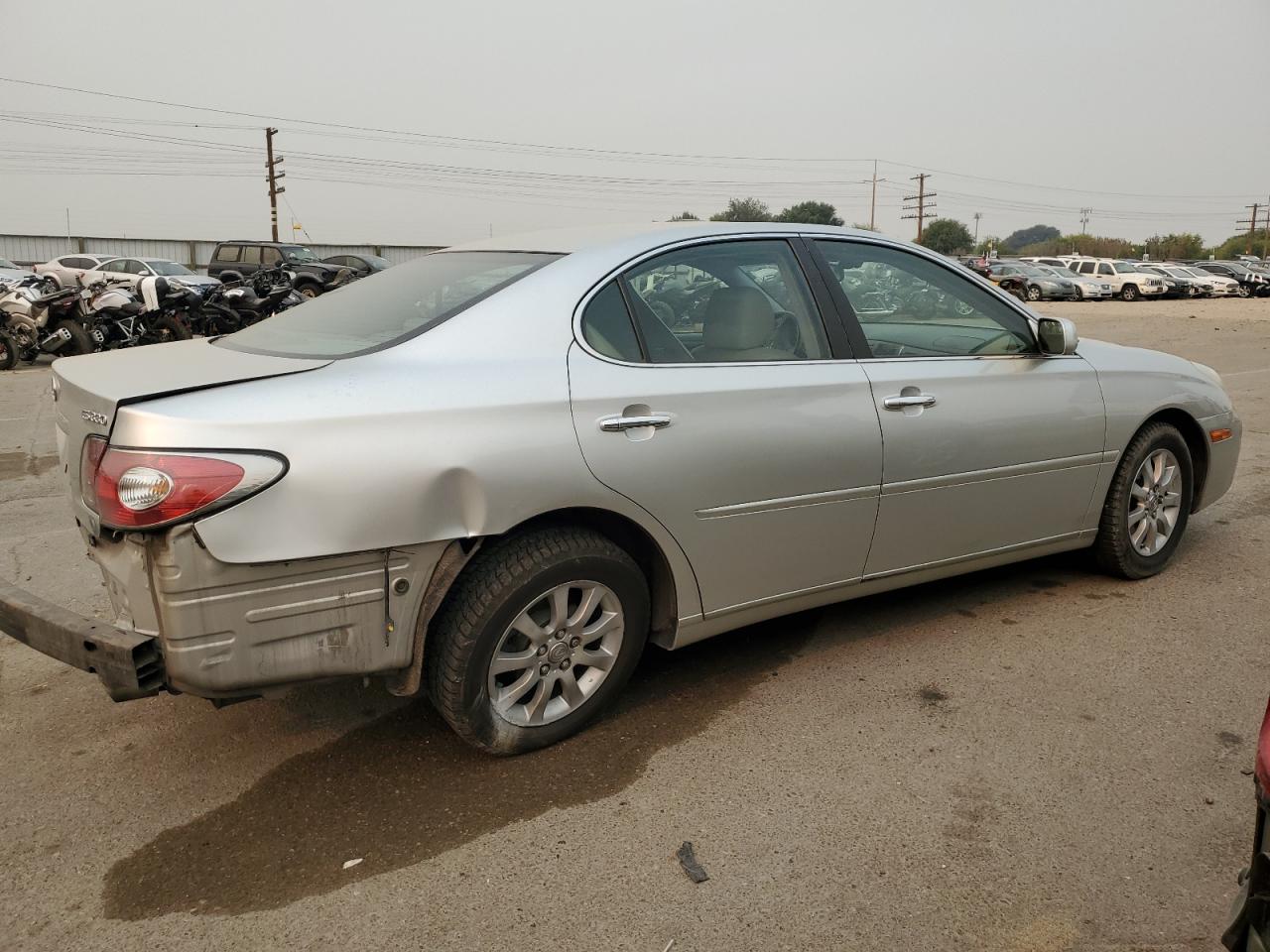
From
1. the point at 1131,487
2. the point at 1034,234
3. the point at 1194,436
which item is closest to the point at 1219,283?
the point at 1194,436

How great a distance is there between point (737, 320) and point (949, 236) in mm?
99149

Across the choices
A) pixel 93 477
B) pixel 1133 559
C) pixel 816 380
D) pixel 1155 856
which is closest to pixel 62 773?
pixel 93 477

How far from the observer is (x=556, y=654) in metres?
3.06

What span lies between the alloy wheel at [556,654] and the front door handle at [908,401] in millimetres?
1241

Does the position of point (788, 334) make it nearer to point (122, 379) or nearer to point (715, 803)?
point (715, 803)

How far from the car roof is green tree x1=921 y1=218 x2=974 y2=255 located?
91.5 m

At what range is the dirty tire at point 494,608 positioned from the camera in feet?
9.30

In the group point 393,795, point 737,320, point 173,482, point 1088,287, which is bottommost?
point 1088,287

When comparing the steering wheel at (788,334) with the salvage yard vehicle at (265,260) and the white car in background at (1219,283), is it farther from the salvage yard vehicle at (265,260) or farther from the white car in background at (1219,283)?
the white car in background at (1219,283)

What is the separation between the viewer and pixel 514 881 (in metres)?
2.51

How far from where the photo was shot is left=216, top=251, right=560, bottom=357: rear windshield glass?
9.96 ft

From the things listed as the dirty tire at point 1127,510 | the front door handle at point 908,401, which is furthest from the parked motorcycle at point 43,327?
the dirty tire at point 1127,510

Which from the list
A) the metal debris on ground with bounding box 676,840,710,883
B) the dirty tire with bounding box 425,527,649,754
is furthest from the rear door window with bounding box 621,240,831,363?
the metal debris on ground with bounding box 676,840,710,883

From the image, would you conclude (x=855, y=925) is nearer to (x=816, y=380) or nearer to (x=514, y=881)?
(x=514, y=881)
